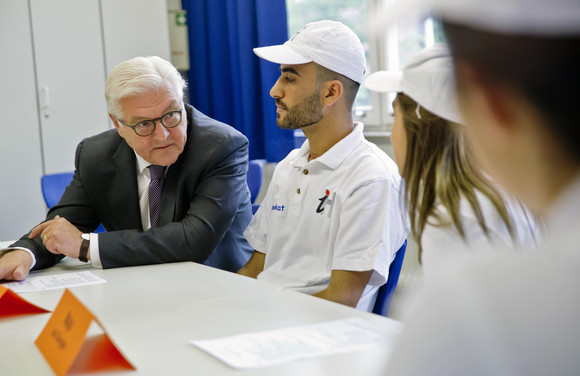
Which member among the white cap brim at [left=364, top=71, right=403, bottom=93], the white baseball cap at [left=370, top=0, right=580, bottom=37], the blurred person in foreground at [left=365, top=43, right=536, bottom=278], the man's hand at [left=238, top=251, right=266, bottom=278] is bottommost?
the man's hand at [left=238, top=251, right=266, bottom=278]

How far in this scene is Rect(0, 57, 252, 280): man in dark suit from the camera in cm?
214

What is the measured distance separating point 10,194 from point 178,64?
4.63 ft

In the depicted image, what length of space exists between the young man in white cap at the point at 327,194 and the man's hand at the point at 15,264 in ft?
2.34

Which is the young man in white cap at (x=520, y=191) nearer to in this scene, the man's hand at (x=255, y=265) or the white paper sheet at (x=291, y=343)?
the white paper sheet at (x=291, y=343)

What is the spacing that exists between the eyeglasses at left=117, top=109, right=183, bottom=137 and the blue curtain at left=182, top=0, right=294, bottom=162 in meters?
1.77

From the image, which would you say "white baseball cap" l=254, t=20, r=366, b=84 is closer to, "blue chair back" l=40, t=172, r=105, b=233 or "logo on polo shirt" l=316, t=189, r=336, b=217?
"logo on polo shirt" l=316, t=189, r=336, b=217

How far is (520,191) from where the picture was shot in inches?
16.5

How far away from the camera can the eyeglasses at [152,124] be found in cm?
236

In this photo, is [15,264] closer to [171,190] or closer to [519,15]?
[171,190]

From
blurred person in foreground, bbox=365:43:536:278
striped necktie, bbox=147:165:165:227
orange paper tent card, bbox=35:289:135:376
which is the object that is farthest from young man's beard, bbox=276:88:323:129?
orange paper tent card, bbox=35:289:135:376

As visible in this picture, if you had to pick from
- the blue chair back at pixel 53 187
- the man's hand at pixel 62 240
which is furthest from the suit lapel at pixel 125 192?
the blue chair back at pixel 53 187

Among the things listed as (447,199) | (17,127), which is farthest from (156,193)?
(17,127)

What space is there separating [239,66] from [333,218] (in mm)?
2559

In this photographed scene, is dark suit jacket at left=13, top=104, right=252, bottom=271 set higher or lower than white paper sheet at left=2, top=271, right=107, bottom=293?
higher
